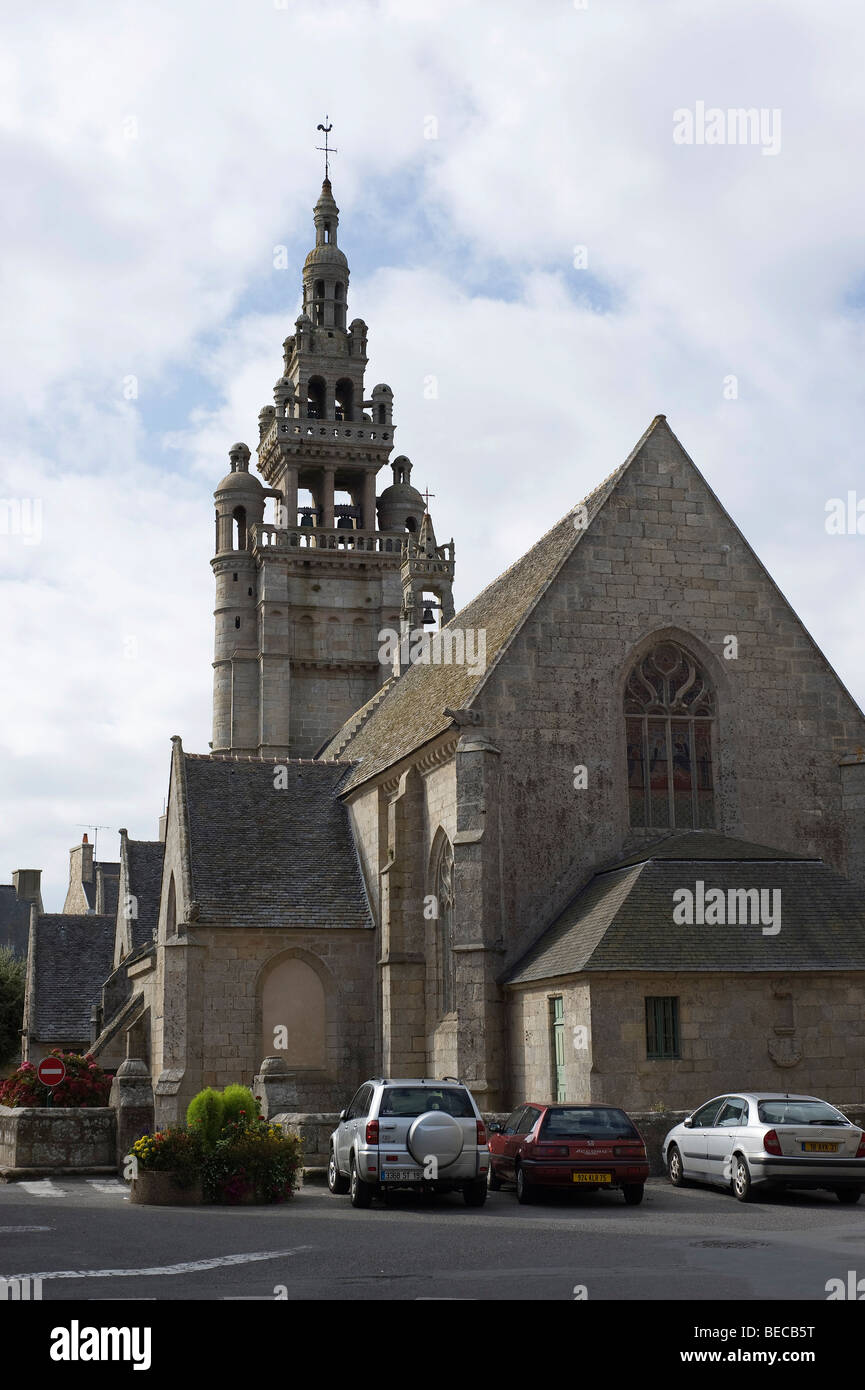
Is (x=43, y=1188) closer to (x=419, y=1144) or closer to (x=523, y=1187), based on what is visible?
(x=419, y=1144)

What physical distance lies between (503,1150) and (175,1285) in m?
8.66

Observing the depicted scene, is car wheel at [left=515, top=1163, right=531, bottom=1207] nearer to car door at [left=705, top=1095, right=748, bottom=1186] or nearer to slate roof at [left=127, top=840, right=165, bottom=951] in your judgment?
car door at [left=705, top=1095, right=748, bottom=1186]

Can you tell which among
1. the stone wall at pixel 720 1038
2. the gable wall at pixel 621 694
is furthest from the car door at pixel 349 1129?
the gable wall at pixel 621 694

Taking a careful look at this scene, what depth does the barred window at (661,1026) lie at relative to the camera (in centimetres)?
2309

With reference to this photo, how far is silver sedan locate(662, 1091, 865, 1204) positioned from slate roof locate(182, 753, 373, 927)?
13913mm

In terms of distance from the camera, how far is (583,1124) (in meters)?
18.3

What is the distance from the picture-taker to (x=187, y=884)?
3123 centimetres

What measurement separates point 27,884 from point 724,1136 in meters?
68.2

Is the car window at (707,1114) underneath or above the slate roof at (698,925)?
underneath

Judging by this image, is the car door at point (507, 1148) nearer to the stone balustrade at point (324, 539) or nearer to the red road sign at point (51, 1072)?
the red road sign at point (51, 1072)

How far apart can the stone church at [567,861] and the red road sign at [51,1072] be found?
2.80 metres

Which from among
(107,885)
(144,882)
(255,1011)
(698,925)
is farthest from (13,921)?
(698,925)
